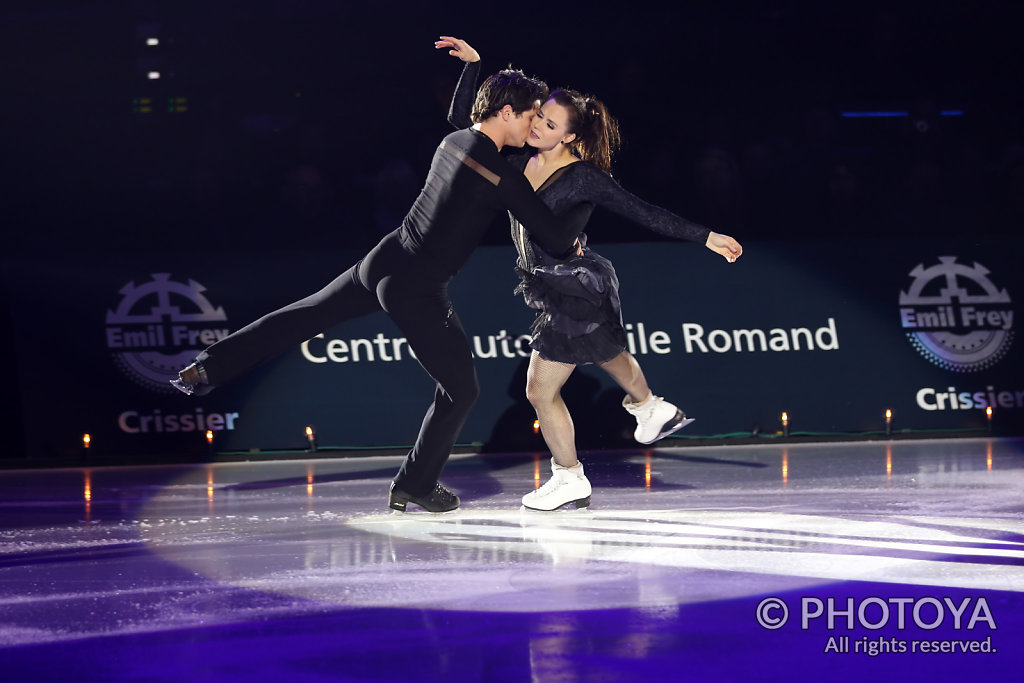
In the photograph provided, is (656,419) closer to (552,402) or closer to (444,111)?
(552,402)

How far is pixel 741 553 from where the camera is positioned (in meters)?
4.28

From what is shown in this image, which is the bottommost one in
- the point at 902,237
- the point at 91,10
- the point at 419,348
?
the point at 419,348

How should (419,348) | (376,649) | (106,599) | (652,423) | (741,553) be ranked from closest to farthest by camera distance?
(376,649) < (106,599) < (741,553) < (419,348) < (652,423)

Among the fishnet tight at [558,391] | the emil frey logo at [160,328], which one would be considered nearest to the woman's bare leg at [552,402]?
the fishnet tight at [558,391]

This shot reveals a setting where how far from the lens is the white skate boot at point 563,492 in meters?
5.25

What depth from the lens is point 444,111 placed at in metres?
9.61

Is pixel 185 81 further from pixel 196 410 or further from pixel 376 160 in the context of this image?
pixel 196 410

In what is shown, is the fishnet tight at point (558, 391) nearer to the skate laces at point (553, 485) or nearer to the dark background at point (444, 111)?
the skate laces at point (553, 485)

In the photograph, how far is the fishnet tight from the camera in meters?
5.11

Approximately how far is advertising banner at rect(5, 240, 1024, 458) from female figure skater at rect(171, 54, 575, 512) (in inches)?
115

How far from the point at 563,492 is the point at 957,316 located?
403cm

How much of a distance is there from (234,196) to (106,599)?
5.69 meters

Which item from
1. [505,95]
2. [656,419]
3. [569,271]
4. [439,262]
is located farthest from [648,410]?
[505,95]

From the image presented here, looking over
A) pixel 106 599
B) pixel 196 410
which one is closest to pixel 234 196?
pixel 196 410
